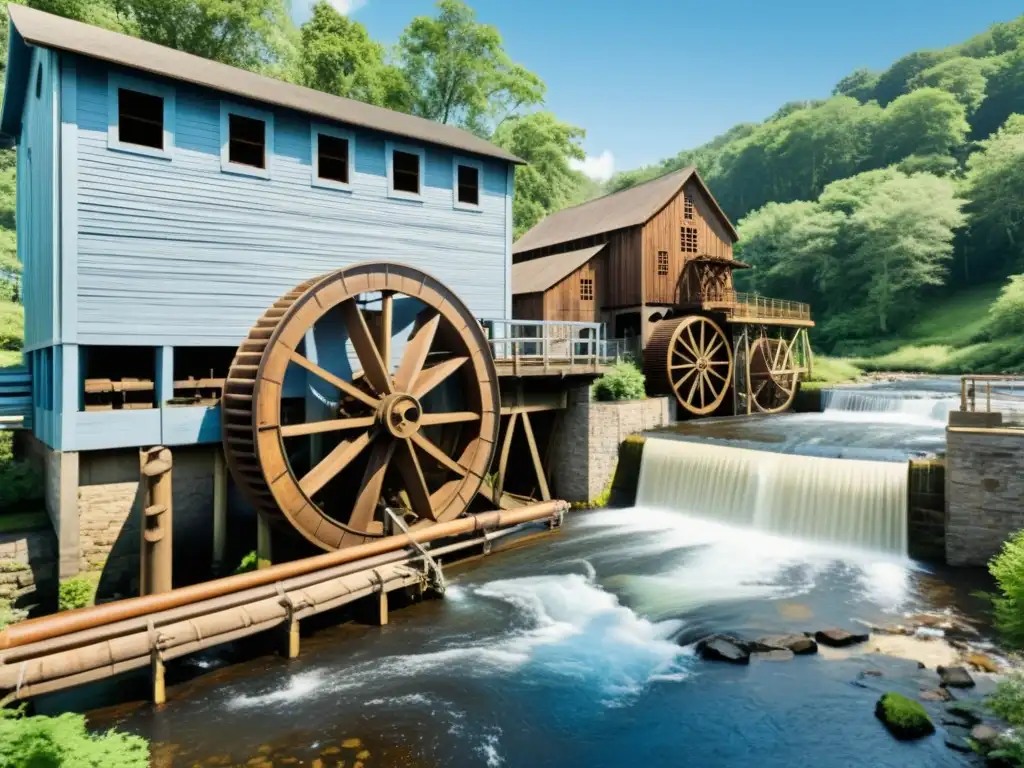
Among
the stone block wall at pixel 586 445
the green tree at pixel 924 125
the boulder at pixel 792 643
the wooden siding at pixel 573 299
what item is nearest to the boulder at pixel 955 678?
the boulder at pixel 792 643

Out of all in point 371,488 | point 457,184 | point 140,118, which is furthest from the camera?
point 457,184

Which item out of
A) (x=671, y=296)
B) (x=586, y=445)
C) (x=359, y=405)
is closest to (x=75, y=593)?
(x=359, y=405)

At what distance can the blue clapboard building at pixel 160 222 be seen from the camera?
8.07 m

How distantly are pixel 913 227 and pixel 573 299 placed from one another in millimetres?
25473

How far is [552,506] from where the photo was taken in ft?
37.7

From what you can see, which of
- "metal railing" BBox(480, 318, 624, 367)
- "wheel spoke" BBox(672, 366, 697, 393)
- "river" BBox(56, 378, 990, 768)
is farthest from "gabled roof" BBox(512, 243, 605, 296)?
"river" BBox(56, 378, 990, 768)

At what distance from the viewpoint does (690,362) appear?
1845cm

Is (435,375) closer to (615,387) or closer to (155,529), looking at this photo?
(155,529)

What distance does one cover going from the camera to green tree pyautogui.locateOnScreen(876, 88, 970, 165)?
43219mm

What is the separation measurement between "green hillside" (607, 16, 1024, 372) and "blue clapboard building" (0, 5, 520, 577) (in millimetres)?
27290

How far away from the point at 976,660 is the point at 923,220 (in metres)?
34.3

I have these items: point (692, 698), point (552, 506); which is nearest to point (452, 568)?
point (552, 506)

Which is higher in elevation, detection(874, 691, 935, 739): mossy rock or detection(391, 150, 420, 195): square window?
detection(391, 150, 420, 195): square window

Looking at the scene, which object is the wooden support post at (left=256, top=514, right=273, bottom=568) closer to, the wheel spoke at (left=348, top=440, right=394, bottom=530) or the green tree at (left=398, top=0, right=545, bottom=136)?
the wheel spoke at (left=348, top=440, right=394, bottom=530)
